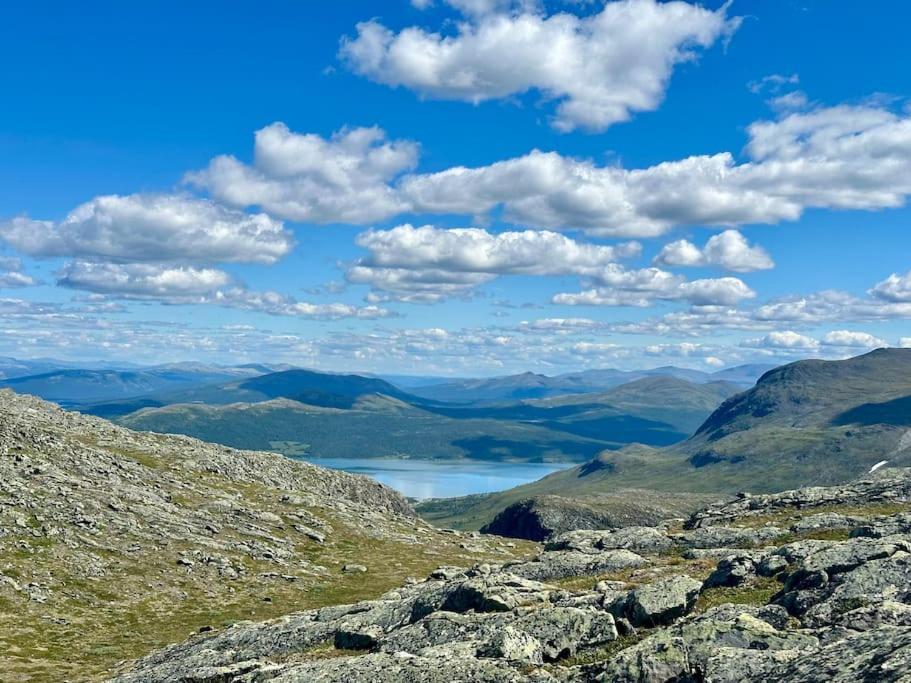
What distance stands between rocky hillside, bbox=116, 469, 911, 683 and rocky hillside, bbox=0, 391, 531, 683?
1746cm

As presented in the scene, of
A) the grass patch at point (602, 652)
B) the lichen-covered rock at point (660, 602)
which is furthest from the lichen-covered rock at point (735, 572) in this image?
the grass patch at point (602, 652)

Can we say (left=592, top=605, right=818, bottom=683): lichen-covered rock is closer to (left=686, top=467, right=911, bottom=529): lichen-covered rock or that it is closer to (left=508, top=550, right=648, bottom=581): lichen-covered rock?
(left=508, top=550, right=648, bottom=581): lichen-covered rock

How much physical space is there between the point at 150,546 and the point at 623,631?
74476mm

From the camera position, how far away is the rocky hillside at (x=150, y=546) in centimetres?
6688

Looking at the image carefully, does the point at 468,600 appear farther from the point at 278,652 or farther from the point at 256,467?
the point at 256,467

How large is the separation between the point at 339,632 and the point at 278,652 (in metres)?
6.23

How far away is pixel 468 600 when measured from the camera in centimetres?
3791

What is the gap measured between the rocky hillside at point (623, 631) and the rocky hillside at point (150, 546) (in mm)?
17463

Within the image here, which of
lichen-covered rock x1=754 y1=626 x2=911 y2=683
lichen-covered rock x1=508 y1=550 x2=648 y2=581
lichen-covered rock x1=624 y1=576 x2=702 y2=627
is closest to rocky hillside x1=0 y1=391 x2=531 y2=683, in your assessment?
lichen-covered rock x1=508 y1=550 x2=648 y2=581

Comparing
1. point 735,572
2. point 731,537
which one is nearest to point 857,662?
point 735,572

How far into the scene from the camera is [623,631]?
30578 mm

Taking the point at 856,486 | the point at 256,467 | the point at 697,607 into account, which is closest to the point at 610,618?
the point at 697,607

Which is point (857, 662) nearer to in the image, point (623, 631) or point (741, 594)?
point (623, 631)

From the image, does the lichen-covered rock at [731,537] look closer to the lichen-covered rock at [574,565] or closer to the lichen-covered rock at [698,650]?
the lichen-covered rock at [574,565]
